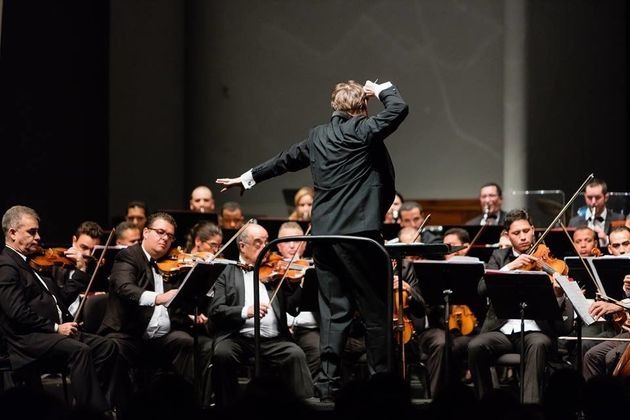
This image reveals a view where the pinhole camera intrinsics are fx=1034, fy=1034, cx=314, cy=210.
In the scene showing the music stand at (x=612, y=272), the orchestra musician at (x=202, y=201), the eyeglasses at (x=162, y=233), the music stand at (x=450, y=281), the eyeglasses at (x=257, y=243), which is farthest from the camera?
the orchestra musician at (x=202, y=201)

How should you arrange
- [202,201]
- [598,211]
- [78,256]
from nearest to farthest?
[78,256], [598,211], [202,201]

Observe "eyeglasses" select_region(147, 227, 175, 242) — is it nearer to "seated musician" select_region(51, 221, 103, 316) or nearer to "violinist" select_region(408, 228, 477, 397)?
"seated musician" select_region(51, 221, 103, 316)

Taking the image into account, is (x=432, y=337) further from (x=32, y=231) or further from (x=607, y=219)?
(x=32, y=231)

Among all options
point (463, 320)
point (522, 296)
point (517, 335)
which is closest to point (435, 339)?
point (463, 320)

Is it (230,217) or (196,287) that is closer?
(196,287)

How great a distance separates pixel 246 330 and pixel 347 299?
4.59 feet

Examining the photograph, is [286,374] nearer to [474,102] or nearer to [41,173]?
[41,173]

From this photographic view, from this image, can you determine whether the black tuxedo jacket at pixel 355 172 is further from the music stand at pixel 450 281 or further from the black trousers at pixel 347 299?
the music stand at pixel 450 281

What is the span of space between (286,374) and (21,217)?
5.82 feet

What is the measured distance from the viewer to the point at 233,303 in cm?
624

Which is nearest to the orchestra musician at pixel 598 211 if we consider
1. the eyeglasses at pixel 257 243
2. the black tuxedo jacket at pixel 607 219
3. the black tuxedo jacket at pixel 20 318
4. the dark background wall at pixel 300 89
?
the black tuxedo jacket at pixel 607 219

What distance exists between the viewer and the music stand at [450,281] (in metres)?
5.81

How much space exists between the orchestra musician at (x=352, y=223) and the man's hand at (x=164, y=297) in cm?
122

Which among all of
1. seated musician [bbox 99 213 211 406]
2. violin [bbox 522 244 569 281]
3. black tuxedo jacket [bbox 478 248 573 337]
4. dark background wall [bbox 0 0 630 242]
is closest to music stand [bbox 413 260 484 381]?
black tuxedo jacket [bbox 478 248 573 337]
